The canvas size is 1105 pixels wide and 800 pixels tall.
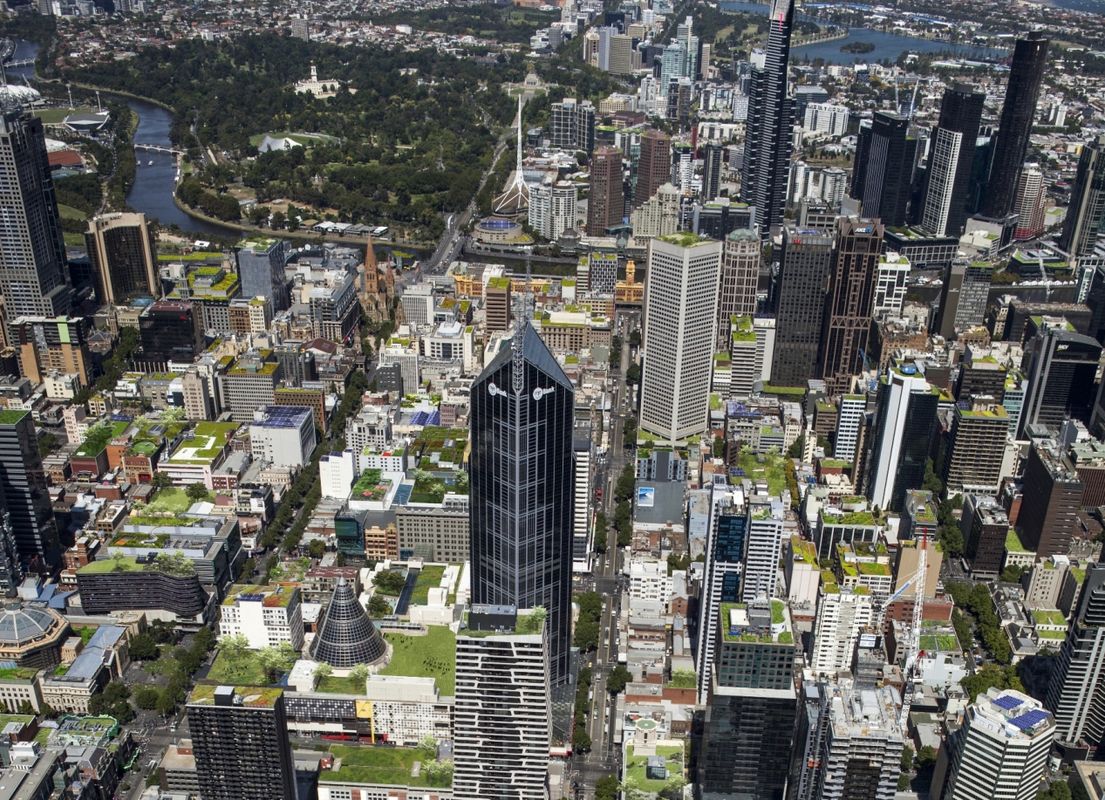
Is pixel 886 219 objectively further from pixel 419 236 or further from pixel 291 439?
pixel 291 439

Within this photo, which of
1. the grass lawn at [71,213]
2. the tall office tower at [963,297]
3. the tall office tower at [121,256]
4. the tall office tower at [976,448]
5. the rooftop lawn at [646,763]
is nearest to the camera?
the rooftop lawn at [646,763]

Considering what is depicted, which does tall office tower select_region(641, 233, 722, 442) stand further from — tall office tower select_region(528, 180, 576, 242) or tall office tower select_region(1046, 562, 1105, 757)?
tall office tower select_region(528, 180, 576, 242)

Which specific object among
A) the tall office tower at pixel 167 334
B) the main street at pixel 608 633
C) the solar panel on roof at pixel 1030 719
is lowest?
the main street at pixel 608 633

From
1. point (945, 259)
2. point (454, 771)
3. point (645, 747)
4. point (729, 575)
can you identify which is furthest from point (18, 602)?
point (945, 259)

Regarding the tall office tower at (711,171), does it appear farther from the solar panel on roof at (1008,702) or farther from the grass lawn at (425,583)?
the solar panel on roof at (1008,702)

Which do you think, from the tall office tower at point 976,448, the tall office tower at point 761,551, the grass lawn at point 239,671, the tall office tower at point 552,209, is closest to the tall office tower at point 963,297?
the tall office tower at point 976,448
